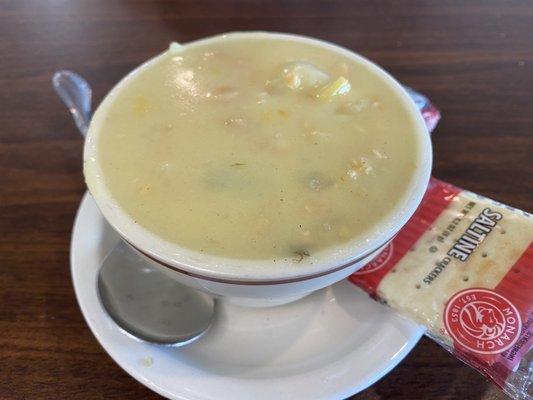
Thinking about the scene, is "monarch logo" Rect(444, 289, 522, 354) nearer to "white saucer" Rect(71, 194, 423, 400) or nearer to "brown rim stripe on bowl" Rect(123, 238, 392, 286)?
"white saucer" Rect(71, 194, 423, 400)

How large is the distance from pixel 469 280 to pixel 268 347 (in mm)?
347

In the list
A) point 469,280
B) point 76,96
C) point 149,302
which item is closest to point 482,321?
point 469,280

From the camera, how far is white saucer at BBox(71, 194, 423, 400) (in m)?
0.81

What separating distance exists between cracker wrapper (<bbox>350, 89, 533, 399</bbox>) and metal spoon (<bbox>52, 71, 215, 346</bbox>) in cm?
28

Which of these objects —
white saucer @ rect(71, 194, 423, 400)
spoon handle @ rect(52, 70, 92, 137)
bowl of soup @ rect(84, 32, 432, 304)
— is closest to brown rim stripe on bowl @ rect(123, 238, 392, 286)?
bowl of soup @ rect(84, 32, 432, 304)

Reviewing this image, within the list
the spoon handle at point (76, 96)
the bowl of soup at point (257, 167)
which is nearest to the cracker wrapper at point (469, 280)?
the bowl of soup at point (257, 167)

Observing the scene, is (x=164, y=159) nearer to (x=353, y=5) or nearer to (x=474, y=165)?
(x=474, y=165)

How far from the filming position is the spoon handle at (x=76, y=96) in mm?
1230

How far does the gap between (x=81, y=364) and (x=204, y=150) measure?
42 cm

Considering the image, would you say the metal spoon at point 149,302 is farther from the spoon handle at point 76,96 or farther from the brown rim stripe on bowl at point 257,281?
the spoon handle at point 76,96

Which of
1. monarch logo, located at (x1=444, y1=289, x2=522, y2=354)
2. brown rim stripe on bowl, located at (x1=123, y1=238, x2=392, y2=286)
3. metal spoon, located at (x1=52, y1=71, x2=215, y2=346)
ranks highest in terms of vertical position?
brown rim stripe on bowl, located at (x1=123, y1=238, x2=392, y2=286)

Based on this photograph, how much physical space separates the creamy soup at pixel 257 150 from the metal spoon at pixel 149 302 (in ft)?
0.69

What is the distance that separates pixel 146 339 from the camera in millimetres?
864

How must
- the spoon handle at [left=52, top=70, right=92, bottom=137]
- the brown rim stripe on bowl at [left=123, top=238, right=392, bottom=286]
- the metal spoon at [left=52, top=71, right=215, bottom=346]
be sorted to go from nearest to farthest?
the brown rim stripe on bowl at [left=123, top=238, right=392, bottom=286], the metal spoon at [left=52, top=71, right=215, bottom=346], the spoon handle at [left=52, top=70, right=92, bottom=137]
